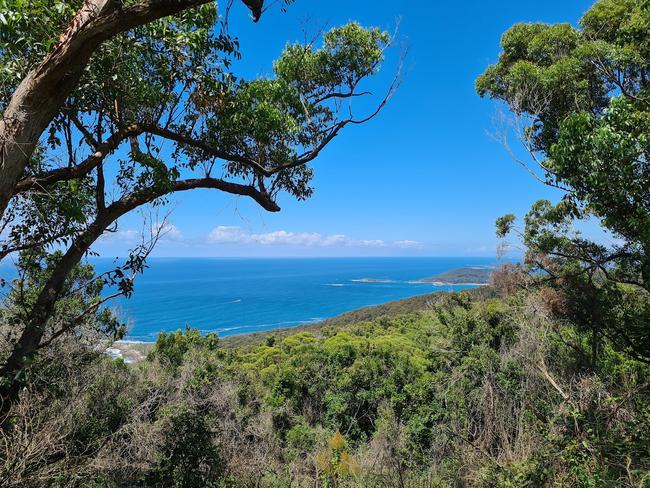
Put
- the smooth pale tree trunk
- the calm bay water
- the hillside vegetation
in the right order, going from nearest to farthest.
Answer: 1. the smooth pale tree trunk
2. the hillside vegetation
3. the calm bay water

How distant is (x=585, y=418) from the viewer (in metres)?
4.09

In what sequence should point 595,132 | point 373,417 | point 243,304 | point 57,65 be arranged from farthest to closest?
1. point 243,304
2. point 373,417
3. point 595,132
4. point 57,65

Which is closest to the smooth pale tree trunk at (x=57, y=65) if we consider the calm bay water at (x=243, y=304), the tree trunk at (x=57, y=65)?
the tree trunk at (x=57, y=65)

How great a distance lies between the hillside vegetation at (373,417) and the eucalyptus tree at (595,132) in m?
1.11

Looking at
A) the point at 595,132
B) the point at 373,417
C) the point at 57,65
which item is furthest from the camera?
the point at 373,417

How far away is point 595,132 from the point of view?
12.3 feet

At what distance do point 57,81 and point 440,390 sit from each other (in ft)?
40.9

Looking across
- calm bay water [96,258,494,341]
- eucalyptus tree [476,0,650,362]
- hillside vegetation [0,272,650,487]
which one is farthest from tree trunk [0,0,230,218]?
calm bay water [96,258,494,341]

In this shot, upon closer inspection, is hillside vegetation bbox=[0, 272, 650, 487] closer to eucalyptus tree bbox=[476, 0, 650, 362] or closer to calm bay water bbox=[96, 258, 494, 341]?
eucalyptus tree bbox=[476, 0, 650, 362]

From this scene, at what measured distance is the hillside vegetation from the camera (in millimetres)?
3656

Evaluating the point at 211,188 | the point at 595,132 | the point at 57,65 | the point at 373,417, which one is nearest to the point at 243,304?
the point at 373,417

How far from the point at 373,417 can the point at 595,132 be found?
1351cm

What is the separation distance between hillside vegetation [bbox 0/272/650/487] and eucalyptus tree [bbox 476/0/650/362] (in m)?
1.11

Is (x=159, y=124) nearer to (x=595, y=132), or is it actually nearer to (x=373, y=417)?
(x=595, y=132)
